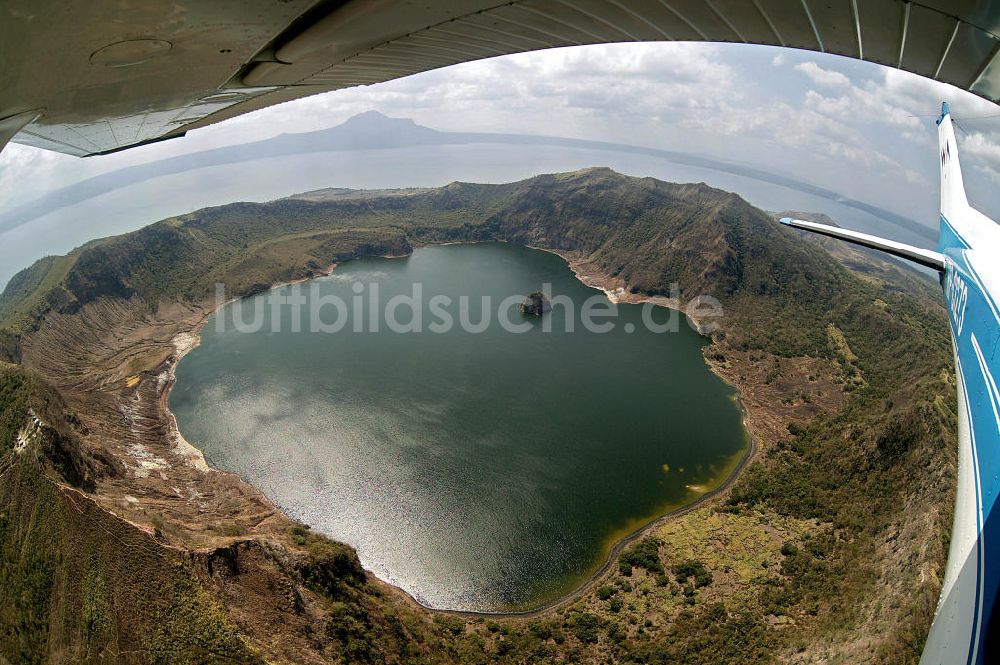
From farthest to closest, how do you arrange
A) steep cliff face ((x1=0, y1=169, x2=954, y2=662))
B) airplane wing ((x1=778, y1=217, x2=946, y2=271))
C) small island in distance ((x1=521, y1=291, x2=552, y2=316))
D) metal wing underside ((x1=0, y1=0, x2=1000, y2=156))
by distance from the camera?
small island in distance ((x1=521, y1=291, x2=552, y2=316)), steep cliff face ((x1=0, y1=169, x2=954, y2=662)), airplane wing ((x1=778, y1=217, x2=946, y2=271)), metal wing underside ((x1=0, y1=0, x2=1000, y2=156))

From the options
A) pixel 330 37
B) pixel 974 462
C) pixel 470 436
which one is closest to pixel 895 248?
pixel 974 462

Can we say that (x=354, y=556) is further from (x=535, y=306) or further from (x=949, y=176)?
(x=535, y=306)

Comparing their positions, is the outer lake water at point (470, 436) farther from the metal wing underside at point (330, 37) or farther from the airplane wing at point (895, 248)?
the metal wing underside at point (330, 37)

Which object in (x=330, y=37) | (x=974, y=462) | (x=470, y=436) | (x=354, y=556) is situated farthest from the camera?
(x=470, y=436)

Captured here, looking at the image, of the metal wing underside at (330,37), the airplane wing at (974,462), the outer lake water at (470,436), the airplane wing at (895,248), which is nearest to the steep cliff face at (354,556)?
the outer lake water at (470,436)

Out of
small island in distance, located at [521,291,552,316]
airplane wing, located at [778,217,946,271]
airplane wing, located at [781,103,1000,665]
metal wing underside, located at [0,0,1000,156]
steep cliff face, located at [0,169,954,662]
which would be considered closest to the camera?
metal wing underside, located at [0,0,1000,156]

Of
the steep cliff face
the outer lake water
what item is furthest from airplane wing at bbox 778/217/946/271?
the outer lake water

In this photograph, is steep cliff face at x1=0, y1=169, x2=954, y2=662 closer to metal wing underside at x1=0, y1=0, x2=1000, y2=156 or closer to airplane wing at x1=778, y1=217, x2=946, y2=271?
airplane wing at x1=778, y1=217, x2=946, y2=271
